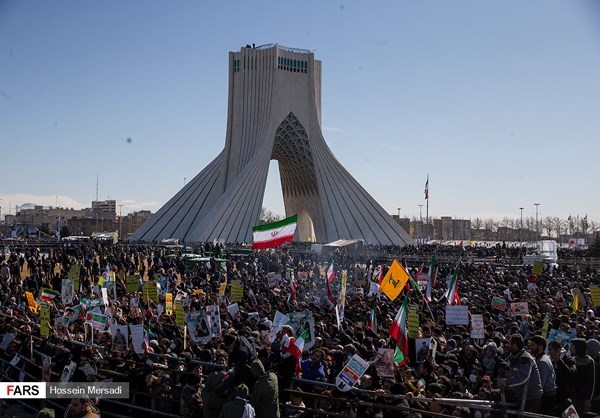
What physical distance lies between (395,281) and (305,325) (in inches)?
229

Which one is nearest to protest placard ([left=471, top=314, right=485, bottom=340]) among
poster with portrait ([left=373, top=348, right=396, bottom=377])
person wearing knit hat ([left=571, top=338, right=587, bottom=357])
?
poster with portrait ([left=373, top=348, right=396, bottom=377])

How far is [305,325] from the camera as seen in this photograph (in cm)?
1047

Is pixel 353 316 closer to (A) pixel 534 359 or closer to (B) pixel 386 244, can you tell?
(A) pixel 534 359

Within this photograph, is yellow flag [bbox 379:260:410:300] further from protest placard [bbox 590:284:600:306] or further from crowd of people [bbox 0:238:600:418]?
protest placard [bbox 590:284:600:306]

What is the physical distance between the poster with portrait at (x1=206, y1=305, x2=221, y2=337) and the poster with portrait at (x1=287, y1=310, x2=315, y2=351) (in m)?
1.35

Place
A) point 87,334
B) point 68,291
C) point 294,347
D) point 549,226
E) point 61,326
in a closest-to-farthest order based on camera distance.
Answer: point 294,347
point 87,334
point 61,326
point 68,291
point 549,226

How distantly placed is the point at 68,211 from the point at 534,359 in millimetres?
193473

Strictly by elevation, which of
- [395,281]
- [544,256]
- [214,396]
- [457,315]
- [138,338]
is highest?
[544,256]

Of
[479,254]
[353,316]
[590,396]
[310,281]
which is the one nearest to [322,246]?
[479,254]

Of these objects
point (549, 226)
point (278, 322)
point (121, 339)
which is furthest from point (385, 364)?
point (549, 226)

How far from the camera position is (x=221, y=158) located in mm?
60000

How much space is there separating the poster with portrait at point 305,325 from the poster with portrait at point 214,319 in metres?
1.35

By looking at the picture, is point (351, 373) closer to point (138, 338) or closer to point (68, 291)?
point (138, 338)

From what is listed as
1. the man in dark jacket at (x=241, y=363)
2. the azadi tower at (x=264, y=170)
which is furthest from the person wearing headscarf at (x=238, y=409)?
the azadi tower at (x=264, y=170)
